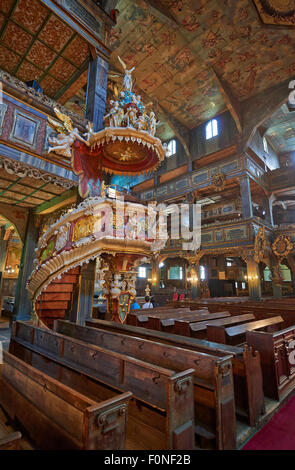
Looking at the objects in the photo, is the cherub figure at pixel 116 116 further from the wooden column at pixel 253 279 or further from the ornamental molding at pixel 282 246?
the ornamental molding at pixel 282 246

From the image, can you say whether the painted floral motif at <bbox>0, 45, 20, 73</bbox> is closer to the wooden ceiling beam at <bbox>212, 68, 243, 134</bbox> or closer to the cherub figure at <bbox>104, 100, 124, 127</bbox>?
the cherub figure at <bbox>104, 100, 124, 127</bbox>

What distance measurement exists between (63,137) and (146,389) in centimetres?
461

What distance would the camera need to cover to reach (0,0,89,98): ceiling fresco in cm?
553

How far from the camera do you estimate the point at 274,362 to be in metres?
2.98

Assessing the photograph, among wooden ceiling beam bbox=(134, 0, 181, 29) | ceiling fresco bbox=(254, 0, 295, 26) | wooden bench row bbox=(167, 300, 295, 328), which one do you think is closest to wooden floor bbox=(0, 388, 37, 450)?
wooden bench row bbox=(167, 300, 295, 328)

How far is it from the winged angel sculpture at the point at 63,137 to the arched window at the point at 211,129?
40.6 feet

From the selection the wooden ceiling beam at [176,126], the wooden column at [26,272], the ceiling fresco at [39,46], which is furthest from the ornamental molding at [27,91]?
the wooden ceiling beam at [176,126]

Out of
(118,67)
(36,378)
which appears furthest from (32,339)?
(118,67)

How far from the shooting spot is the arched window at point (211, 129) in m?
14.8

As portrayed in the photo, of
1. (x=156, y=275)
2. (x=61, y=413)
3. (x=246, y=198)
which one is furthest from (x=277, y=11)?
(x=156, y=275)

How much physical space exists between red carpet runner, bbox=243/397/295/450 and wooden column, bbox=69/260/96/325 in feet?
11.8

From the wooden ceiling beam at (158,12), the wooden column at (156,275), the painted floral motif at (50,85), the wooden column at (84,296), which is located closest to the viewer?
the wooden column at (84,296)

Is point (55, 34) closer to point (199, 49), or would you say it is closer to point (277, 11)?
point (199, 49)
